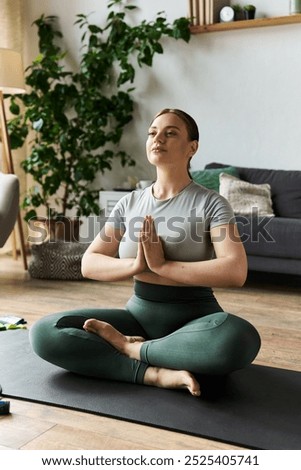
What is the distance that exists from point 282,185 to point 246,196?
32 cm

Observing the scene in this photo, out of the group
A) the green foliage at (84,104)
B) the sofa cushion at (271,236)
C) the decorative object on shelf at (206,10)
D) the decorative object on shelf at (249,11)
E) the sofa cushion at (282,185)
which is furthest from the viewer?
the green foliage at (84,104)

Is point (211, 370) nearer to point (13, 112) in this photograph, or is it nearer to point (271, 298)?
point (271, 298)

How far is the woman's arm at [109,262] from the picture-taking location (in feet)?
7.16

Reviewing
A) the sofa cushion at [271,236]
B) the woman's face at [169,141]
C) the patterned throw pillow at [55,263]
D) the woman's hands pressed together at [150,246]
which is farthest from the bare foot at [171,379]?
the patterned throw pillow at [55,263]

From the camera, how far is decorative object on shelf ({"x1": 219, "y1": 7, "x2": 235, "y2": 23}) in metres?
4.68

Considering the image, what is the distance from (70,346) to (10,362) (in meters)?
0.38

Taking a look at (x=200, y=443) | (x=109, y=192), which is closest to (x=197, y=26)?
(x=109, y=192)

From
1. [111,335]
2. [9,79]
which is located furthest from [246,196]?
[111,335]

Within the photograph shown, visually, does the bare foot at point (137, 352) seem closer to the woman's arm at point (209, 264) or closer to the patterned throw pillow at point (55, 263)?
the woman's arm at point (209, 264)

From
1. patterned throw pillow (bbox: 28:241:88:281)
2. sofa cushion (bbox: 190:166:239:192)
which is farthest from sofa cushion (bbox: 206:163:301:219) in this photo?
patterned throw pillow (bbox: 28:241:88:281)

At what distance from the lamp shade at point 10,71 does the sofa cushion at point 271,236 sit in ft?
5.82

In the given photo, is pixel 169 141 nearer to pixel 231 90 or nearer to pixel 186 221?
pixel 186 221

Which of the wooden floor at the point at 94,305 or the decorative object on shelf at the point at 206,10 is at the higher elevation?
the decorative object on shelf at the point at 206,10

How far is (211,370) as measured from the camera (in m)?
2.06
